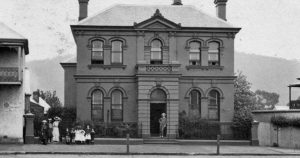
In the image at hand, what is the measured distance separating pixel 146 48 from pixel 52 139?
9491 mm

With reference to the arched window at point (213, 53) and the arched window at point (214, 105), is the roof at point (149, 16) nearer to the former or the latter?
the arched window at point (213, 53)

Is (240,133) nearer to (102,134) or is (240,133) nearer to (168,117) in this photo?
(168,117)

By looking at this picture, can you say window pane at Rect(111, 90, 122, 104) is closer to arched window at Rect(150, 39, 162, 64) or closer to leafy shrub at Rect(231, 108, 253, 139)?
arched window at Rect(150, 39, 162, 64)

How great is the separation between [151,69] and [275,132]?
925 centimetres

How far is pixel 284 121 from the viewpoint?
29656 mm

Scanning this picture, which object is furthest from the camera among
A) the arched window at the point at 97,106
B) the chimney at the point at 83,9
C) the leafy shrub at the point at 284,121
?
the chimney at the point at 83,9

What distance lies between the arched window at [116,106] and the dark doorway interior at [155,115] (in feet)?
7.31

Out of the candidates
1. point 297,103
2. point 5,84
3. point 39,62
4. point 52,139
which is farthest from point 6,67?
point 39,62

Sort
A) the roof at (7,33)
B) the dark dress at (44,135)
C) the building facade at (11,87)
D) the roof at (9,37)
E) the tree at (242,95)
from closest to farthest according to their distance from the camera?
the dark dress at (44,135), the roof at (9,37), the building facade at (11,87), the roof at (7,33), the tree at (242,95)

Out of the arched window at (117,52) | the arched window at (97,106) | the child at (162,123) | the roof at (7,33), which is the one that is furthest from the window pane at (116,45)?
the roof at (7,33)

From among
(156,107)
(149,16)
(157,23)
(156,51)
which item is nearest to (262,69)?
(149,16)

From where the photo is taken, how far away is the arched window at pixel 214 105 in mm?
35281

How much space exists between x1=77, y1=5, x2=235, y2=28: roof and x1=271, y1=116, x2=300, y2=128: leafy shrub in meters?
8.31

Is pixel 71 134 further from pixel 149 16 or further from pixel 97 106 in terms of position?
pixel 149 16
